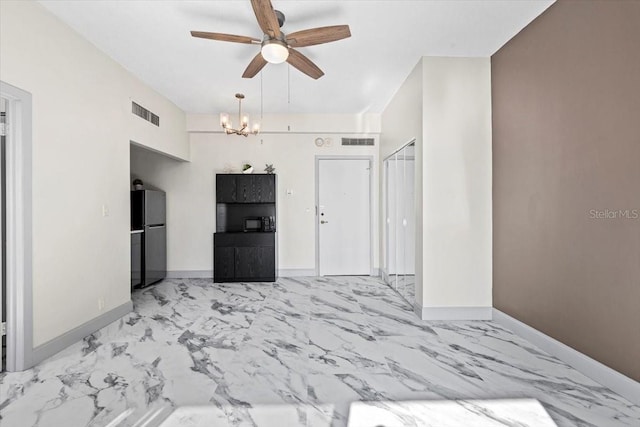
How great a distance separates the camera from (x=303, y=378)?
218 cm

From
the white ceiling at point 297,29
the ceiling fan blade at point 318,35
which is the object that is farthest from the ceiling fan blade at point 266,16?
the white ceiling at point 297,29

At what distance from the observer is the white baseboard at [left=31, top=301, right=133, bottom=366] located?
240cm

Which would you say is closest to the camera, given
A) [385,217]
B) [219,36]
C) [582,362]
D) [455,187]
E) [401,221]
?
[582,362]

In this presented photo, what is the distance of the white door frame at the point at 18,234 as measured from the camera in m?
2.23

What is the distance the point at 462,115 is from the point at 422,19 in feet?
3.65

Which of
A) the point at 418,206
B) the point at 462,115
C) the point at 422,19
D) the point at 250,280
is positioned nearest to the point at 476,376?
the point at 418,206

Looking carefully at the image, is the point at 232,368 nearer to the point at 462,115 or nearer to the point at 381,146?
the point at 462,115

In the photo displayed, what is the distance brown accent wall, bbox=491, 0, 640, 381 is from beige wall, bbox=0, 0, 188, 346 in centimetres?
412

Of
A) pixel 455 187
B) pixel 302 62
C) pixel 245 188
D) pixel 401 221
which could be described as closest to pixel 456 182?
pixel 455 187

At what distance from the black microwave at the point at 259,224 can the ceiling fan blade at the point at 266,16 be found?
11.3ft

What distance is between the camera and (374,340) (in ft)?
9.30

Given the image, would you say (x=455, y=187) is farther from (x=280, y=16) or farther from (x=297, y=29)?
(x=280, y=16)

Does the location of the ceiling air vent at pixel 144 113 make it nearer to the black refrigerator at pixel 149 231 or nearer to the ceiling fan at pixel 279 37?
the black refrigerator at pixel 149 231

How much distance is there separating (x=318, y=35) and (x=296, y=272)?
156 inches
